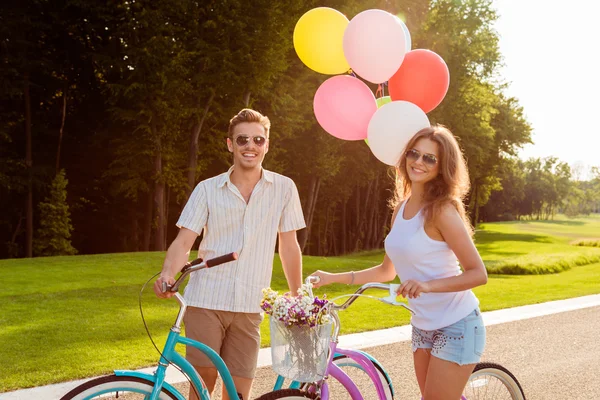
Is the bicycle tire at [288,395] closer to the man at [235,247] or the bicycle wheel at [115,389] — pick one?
the bicycle wheel at [115,389]

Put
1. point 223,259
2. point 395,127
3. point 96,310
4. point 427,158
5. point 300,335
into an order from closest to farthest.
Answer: point 300,335 < point 223,259 < point 427,158 < point 395,127 < point 96,310

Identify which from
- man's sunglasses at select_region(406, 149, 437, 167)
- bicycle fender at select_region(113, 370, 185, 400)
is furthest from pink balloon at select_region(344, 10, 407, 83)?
bicycle fender at select_region(113, 370, 185, 400)

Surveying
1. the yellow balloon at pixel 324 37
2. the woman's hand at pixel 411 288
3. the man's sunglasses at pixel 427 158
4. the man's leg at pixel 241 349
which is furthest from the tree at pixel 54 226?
the woman's hand at pixel 411 288

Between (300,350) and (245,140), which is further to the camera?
(245,140)

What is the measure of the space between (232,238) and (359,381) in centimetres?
109

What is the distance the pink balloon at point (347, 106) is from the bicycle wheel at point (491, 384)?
97.7 inches

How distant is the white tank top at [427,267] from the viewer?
2990mm

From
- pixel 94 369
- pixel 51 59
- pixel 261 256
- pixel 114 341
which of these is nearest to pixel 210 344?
pixel 261 256

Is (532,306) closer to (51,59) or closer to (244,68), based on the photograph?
(244,68)

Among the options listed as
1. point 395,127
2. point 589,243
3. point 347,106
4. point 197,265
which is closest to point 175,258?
→ point 197,265

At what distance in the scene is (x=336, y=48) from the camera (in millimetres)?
5582

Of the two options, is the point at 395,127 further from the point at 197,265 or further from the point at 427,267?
the point at 197,265

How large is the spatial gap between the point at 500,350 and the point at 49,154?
22544 millimetres

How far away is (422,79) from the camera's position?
5.16 metres
